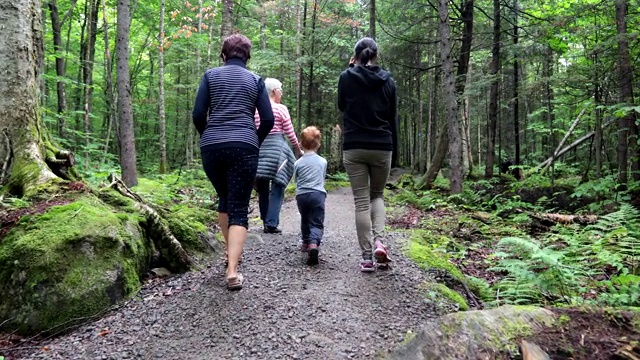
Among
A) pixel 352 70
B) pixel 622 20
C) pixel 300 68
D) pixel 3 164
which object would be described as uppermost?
pixel 300 68

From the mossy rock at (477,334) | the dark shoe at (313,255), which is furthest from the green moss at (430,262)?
the mossy rock at (477,334)

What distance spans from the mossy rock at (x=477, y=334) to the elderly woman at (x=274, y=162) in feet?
11.5

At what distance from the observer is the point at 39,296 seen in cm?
290

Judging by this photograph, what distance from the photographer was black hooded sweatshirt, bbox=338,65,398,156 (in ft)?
13.1

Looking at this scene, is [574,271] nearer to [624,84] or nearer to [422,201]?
[624,84]

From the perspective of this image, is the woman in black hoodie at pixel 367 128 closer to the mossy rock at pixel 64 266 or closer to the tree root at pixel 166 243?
the tree root at pixel 166 243

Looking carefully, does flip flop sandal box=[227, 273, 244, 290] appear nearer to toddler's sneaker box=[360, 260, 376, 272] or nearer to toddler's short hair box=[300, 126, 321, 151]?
toddler's sneaker box=[360, 260, 376, 272]

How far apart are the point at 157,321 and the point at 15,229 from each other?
150 cm

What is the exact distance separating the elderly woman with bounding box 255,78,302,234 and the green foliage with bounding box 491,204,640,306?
3086mm

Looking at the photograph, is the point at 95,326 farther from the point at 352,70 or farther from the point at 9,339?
the point at 352,70

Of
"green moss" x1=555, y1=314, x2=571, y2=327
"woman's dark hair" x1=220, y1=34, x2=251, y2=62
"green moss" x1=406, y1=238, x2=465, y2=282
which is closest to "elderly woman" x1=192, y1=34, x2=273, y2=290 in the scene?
"woman's dark hair" x1=220, y1=34, x2=251, y2=62

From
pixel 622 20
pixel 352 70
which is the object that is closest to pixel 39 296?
pixel 352 70

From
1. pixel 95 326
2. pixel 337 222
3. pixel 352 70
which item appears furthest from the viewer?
pixel 337 222

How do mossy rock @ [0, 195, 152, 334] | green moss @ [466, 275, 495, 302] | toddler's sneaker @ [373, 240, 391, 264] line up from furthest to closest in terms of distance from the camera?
green moss @ [466, 275, 495, 302] → toddler's sneaker @ [373, 240, 391, 264] → mossy rock @ [0, 195, 152, 334]
